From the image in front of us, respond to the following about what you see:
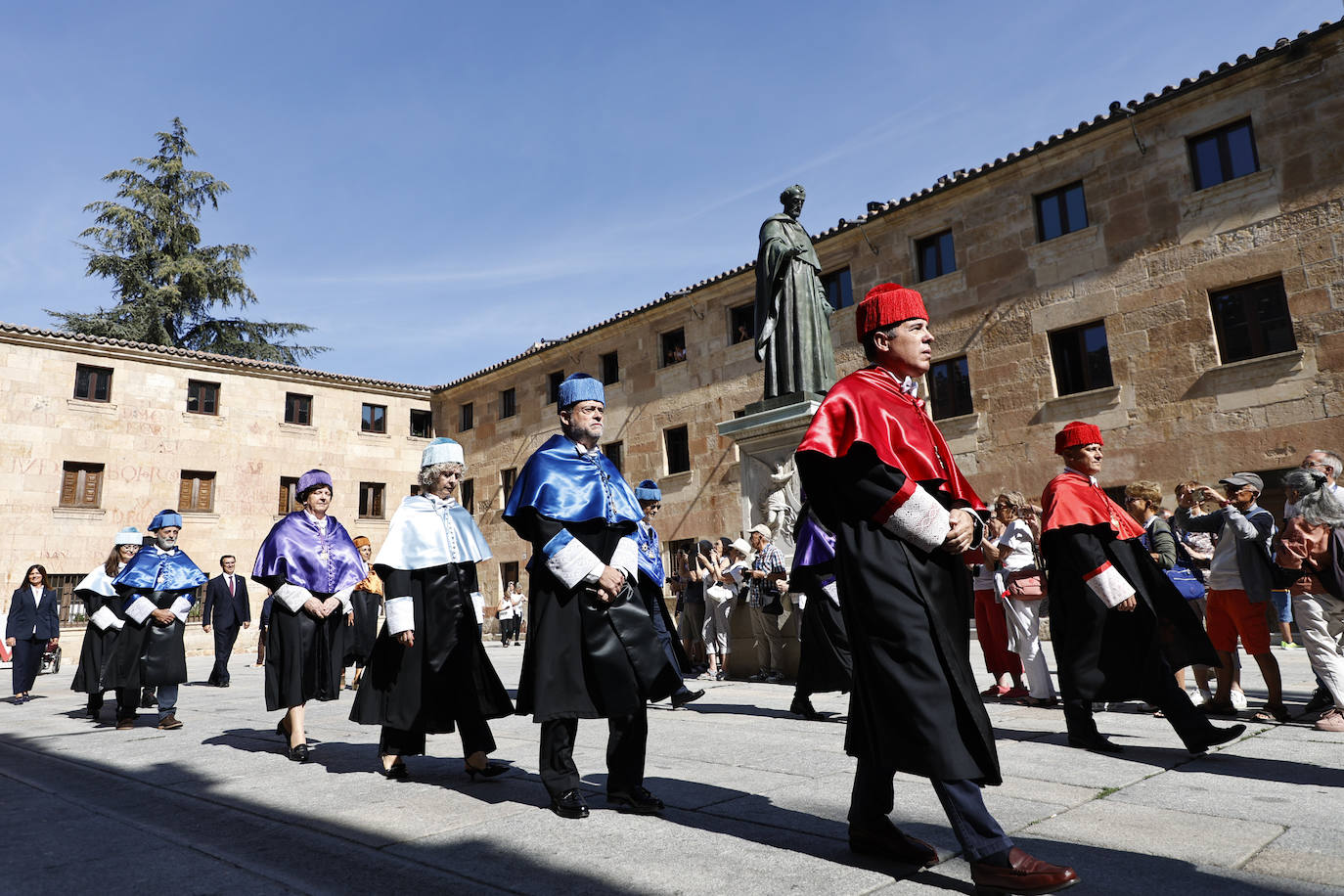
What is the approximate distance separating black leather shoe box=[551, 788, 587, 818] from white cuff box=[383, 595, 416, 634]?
1.52m

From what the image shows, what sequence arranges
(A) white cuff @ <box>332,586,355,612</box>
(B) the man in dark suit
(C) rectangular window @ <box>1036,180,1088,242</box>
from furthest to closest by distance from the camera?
(C) rectangular window @ <box>1036,180,1088,242</box>
(B) the man in dark suit
(A) white cuff @ <box>332,586,355,612</box>

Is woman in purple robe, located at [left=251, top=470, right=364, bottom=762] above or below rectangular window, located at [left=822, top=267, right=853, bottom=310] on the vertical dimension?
below

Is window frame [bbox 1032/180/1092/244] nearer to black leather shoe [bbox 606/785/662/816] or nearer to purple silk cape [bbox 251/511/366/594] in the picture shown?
purple silk cape [bbox 251/511/366/594]

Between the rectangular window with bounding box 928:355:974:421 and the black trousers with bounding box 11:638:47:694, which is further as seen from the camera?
the rectangular window with bounding box 928:355:974:421

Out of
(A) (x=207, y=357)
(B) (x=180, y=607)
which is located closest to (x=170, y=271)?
(A) (x=207, y=357)

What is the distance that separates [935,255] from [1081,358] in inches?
165

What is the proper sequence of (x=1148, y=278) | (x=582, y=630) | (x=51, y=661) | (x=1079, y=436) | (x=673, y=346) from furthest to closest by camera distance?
(x=673, y=346), (x=51, y=661), (x=1148, y=278), (x=1079, y=436), (x=582, y=630)

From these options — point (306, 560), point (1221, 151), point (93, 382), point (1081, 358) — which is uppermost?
point (1221, 151)

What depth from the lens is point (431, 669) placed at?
4.71 m

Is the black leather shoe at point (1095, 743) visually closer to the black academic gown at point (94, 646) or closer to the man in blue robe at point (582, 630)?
the man in blue robe at point (582, 630)

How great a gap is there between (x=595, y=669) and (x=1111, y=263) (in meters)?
15.6

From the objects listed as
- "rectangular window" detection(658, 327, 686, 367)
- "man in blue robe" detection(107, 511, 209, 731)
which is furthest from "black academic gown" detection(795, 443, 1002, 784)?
"rectangular window" detection(658, 327, 686, 367)

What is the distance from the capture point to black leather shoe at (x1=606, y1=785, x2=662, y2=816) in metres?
3.57

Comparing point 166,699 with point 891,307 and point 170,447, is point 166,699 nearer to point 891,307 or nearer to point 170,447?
point 891,307
